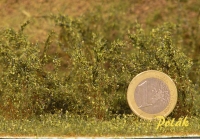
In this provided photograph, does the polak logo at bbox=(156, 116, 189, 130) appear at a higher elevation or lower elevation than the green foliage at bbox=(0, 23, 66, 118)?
lower

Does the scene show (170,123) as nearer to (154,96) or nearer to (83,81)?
(154,96)

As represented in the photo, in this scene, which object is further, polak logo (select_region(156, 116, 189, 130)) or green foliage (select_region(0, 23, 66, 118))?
green foliage (select_region(0, 23, 66, 118))

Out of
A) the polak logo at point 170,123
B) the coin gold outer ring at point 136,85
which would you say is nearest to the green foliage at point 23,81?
the coin gold outer ring at point 136,85

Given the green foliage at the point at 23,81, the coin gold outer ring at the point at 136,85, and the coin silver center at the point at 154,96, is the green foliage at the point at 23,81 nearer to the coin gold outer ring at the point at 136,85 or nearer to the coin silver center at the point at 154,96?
the coin gold outer ring at the point at 136,85

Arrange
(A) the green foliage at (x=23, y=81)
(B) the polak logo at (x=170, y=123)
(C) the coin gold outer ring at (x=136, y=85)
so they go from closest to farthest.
A: (B) the polak logo at (x=170, y=123)
(C) the coin gold outer ring at (x=136, y=85)
(A) the green foliage at (x=23, y=81)

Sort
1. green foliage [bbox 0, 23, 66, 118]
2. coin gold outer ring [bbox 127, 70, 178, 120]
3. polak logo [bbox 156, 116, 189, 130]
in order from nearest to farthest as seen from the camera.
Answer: polak logo [bbox 156, 116, 189, 130] → coin gold outer ring [bbox 127, 70, 178, 120] → green foliage [bbox 0, 23, 66, 118]

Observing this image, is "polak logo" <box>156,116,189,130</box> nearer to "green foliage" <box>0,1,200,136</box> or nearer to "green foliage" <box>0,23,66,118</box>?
"green foliage" <box>0,1,200,136</box>

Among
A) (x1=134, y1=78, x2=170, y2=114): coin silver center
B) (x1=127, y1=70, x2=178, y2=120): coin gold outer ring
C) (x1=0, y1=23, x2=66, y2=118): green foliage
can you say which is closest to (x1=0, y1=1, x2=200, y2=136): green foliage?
(x1=0, y1=23, x2=66, y2=118): green foliage

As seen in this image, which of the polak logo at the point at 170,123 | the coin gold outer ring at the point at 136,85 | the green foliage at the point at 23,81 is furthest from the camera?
the green foliage at the point at 23,81

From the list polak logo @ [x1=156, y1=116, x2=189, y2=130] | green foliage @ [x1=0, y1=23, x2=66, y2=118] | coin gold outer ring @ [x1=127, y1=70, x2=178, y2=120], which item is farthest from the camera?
green foliage @ [x1=0, y1=23, x2=66, y2=118]
